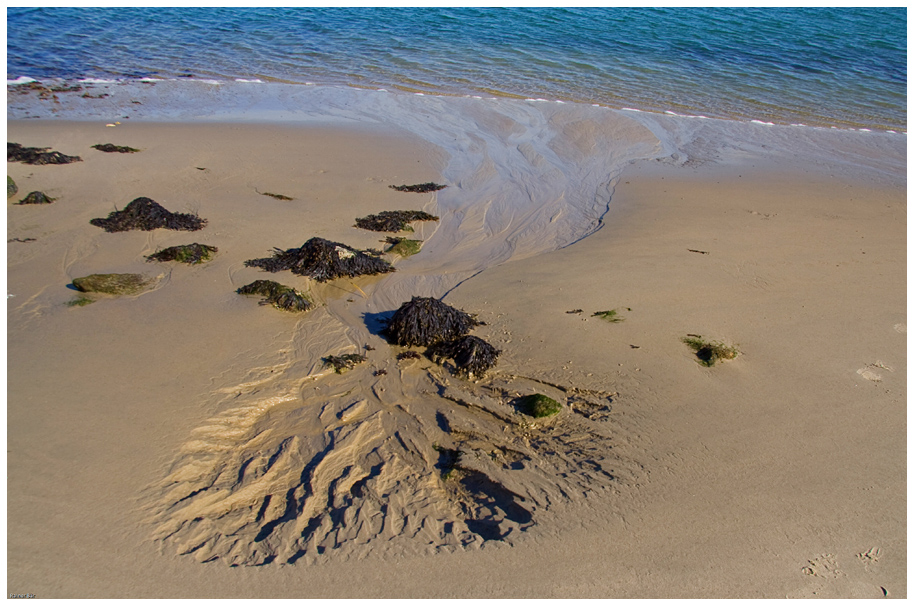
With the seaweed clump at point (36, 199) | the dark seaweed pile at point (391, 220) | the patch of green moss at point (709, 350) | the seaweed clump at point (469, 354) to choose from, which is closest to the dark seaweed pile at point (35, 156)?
the seaweed clump at point (36, 199)

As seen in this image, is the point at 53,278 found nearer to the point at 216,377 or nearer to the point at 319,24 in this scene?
the point at 216,377

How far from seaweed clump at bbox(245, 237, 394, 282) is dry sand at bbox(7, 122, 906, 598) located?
0.59 ft

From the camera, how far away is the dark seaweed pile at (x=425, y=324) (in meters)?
4.98

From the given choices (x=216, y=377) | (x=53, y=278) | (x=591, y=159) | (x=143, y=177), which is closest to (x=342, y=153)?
(x=143, y=177)

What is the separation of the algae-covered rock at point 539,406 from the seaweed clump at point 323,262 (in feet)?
8.07

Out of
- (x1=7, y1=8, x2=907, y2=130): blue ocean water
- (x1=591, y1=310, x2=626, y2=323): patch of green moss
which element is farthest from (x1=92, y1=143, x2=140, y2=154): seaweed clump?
(x1=591, y1=310, x2=626, y2=323): patch of green moss

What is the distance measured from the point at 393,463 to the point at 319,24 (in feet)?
61.9

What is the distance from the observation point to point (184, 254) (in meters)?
6.07

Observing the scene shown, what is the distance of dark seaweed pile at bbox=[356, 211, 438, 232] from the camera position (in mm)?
7138

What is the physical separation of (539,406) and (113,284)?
154 inches

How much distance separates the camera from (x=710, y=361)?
476 cm

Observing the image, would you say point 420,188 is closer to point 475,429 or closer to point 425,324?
point 425,324

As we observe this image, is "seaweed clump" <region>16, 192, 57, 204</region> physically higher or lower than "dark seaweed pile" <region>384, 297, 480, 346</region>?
higher

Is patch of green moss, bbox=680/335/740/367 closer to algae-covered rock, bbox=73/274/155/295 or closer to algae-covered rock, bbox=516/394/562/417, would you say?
algae-covered rock, bbox=516/394/562/417
